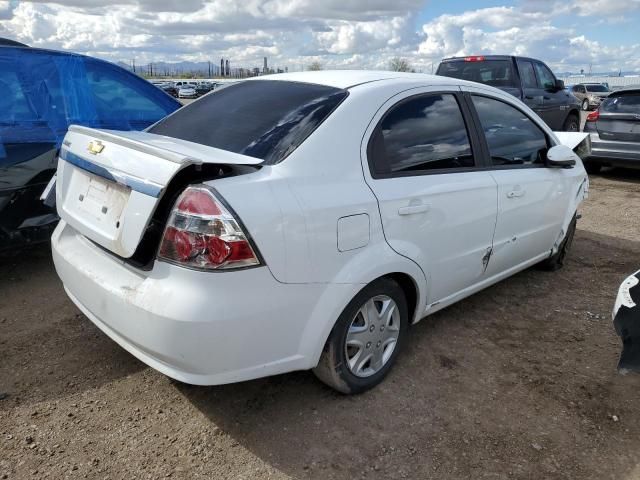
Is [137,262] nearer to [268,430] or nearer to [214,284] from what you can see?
[214,284]

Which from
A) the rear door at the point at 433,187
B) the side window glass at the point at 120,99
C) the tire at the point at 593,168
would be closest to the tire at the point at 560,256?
the rear door at the point at 433,187

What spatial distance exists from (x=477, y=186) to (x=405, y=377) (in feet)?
3.94

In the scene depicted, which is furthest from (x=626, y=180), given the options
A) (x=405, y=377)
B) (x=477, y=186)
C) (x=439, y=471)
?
(x=439, y=471)

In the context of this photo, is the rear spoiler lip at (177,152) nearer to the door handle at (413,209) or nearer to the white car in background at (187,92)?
the door handle at (413,209)

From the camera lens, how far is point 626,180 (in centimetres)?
884

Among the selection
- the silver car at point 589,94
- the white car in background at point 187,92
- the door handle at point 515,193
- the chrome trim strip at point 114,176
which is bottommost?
the white car in background at point 187,92

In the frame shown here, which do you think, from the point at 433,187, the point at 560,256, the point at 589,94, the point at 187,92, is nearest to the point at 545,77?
the point at 560,256

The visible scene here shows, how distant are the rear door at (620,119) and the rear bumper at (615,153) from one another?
0.25 feet

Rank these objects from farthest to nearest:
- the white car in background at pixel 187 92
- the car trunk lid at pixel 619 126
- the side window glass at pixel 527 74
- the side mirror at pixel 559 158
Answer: the white car in background at pixel 187 92 < the side window glass at pixel 527 74 < the car trunk lid at pixel 619 126 < the side mirror at pixel 559 158

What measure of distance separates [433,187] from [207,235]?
1.35 metres

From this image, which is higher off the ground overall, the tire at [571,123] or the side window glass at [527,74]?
the side window glass at [527,74]

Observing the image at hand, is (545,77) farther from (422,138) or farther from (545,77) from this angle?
(422,138)

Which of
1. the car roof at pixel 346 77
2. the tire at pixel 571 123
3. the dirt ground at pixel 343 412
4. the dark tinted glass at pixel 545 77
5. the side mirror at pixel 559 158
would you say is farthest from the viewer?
the tire at pixel 571 123

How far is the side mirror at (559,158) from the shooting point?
3.79 meters
